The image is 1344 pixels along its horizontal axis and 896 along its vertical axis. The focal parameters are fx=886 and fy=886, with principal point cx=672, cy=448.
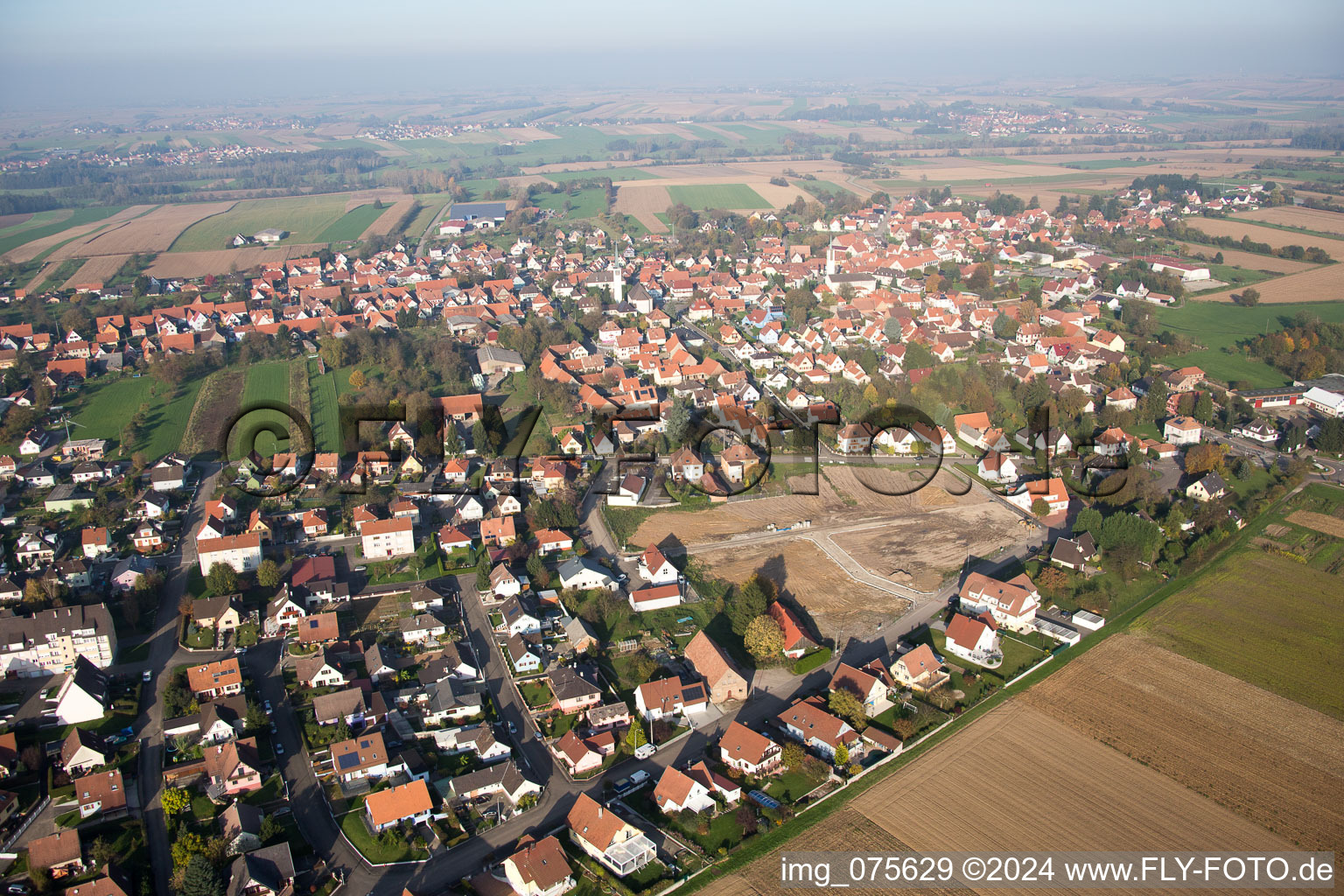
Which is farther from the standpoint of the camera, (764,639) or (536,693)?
(764,639)

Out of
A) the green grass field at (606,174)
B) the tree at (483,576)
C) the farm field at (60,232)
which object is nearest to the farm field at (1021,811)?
the tree at (483,576)

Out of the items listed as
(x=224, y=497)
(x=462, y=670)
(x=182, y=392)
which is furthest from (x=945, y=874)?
(x=182, y=392)

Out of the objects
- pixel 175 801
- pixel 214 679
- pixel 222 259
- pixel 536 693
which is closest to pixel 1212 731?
pixel 536 693

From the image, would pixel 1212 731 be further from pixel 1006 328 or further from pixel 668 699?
pixel 1006 328

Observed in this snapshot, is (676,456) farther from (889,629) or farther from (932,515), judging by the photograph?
(889,629)

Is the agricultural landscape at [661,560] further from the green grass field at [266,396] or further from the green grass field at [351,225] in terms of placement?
the green grass field at [351,225]

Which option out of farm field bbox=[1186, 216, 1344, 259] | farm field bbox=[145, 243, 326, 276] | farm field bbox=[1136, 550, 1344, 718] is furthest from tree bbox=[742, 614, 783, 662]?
farm field bbox=[1186, 216, 1344, 259]
